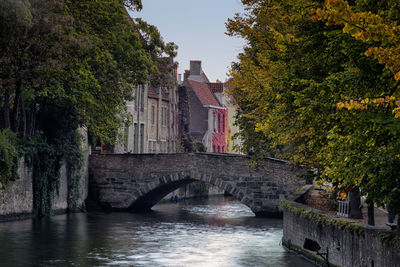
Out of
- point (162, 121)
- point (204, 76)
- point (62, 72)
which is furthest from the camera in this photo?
point (204, 76)

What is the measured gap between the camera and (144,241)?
2422 centimetres

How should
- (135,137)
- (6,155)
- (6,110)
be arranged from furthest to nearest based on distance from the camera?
(135,137) → (6,110) → (6,155)

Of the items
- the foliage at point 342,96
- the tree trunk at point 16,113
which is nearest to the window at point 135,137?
the tree trunk at point 16,113

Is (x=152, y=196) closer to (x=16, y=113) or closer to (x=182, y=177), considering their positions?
(x=182, y=177)

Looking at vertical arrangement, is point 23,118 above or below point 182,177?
above

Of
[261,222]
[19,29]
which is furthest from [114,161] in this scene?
[19,29]

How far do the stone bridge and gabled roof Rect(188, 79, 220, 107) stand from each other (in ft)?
87.1

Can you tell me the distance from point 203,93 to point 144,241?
42.1 metres

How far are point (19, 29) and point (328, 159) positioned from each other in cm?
1269

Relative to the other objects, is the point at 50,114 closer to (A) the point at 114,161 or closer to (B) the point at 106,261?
(A) the point at 114,161

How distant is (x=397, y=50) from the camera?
676 centimetres

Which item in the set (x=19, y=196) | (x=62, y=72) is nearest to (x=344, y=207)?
(x=62, y=72)

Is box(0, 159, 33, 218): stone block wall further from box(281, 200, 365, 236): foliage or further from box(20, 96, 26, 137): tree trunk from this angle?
box(281, 200, 365, 236): foliage

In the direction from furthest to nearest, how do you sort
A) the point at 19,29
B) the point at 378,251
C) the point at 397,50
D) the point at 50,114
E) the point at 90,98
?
the point at 50,114, the point at 90,98, the point at 19,29, the point at 378,251, the point at 397,50
